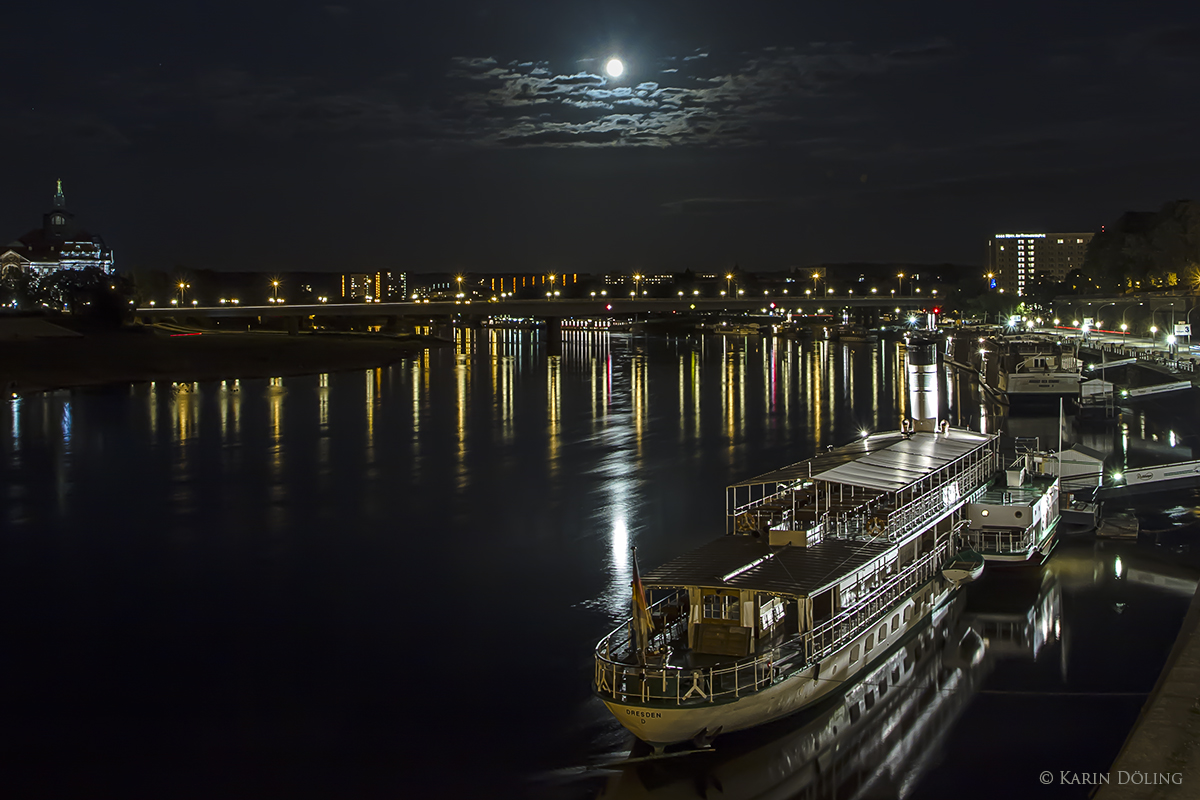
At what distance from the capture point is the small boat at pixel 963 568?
18950mm

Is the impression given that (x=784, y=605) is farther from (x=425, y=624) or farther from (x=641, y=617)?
(x=425, y=624)

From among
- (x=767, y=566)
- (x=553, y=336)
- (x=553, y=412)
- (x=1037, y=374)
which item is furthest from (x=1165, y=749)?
(x=553, y=336)

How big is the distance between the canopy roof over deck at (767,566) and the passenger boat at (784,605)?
0.03m

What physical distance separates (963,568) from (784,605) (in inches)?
216

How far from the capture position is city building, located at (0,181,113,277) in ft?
503

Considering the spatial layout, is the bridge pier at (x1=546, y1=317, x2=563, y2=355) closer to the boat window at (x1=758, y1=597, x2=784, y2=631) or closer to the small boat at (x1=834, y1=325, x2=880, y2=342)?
the small boat at (x1=834, y1=325, x2=880, y2=342)

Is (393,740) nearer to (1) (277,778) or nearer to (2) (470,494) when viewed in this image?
(1) (277,778)

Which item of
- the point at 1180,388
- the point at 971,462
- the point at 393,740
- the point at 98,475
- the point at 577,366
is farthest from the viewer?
the point at 577,366

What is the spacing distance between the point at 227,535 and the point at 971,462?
58.5ft

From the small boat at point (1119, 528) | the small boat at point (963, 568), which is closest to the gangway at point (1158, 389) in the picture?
the small boat at point (1119, 528)

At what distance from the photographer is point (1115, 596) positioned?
20031mm

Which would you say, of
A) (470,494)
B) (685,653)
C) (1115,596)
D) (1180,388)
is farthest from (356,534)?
(1180,388)

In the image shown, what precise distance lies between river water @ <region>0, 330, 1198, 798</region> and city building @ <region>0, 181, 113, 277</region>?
128002 mm

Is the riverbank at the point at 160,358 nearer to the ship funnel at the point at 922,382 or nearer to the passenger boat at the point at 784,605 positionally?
the ship funnel at the point at 922,382
